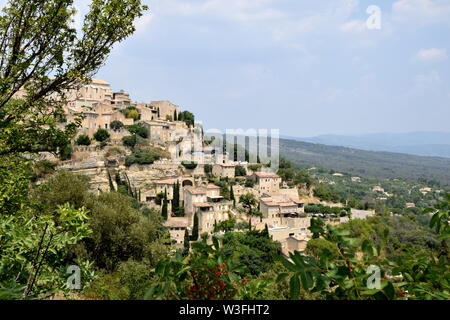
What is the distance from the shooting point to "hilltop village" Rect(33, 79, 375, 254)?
1276 inches

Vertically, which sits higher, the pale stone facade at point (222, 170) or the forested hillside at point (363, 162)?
the pale stone facade at point (222, 170)

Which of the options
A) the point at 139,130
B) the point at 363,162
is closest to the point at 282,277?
the point at 139,130

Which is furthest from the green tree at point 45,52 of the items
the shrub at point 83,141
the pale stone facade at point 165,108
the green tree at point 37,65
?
the pale stone facade at point 165,108

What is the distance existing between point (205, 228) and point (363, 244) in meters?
31.2

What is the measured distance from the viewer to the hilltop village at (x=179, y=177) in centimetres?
3241

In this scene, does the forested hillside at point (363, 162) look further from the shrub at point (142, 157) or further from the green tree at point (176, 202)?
the green tree at point (176, 202)

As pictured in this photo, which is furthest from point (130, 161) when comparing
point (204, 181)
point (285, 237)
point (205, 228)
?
point (285, 237)

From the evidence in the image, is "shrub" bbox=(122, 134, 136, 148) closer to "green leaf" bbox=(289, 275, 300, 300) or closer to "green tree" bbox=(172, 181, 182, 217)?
"green tree" bbox=(172, 181, 182, 217)

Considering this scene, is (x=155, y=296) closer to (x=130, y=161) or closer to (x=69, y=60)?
(x=69, y=60)

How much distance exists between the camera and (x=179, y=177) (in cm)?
3778

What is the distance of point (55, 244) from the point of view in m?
3.05

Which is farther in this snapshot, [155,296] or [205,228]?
[205,228]

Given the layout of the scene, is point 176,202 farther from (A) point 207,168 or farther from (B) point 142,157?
(A) point 207,168
